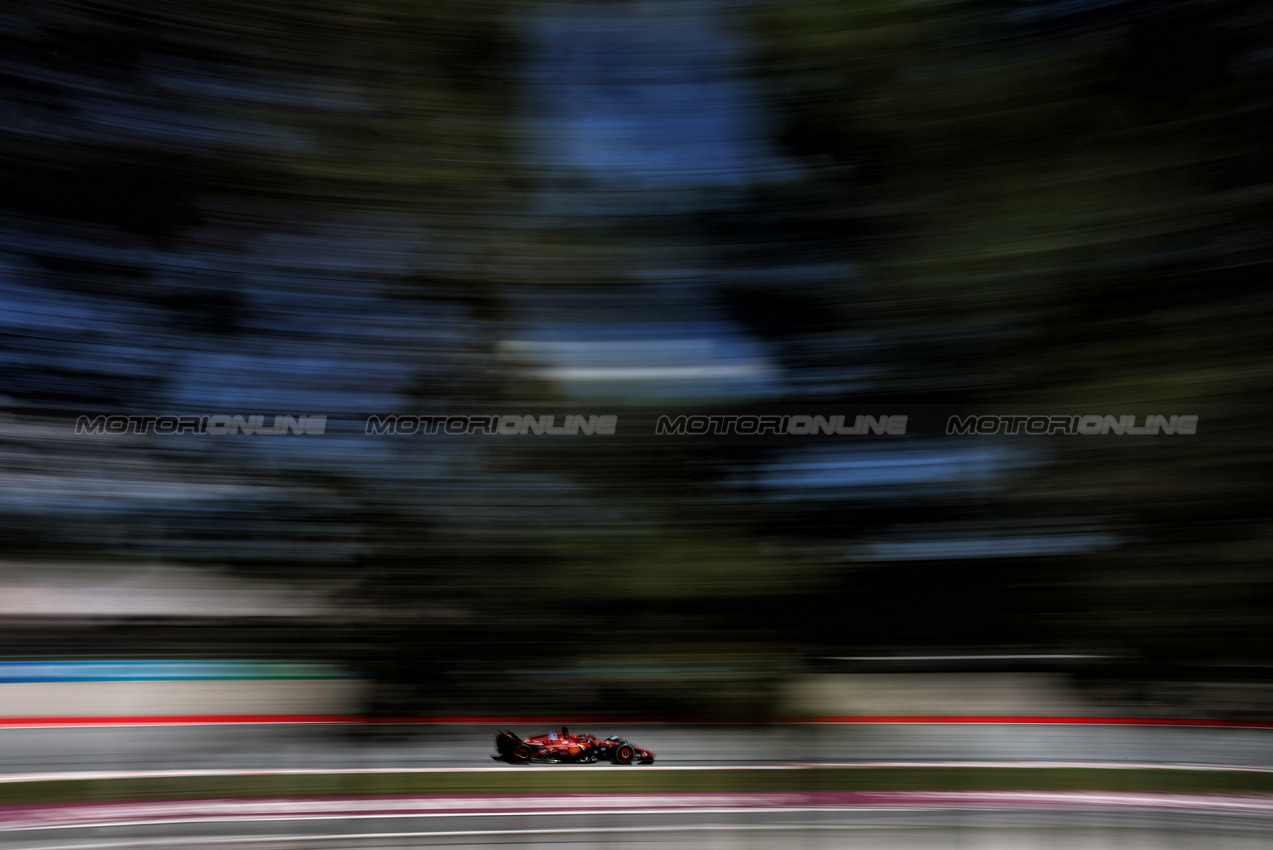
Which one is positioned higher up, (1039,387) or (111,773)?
(1039,387)

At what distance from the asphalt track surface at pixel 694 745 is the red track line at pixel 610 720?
17mm

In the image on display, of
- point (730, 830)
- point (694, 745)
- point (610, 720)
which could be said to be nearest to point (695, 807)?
point (730, 830)

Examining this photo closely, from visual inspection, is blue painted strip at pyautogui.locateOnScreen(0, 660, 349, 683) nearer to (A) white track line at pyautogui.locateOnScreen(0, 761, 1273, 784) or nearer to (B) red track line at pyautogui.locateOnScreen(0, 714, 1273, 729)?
(B) red track line at pyautogui.locateOnScreen(0, 714, 1273, 729)

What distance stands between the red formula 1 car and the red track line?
0.26 feet

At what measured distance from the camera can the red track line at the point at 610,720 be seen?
1701 millimetres

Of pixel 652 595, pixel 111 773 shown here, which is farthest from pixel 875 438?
pixel 111 773

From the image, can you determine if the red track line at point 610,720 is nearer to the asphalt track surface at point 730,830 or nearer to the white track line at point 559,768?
the white track line at point 559,768

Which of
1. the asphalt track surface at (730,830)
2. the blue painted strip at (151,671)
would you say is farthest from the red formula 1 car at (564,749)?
the blue painted strip at (151,671)

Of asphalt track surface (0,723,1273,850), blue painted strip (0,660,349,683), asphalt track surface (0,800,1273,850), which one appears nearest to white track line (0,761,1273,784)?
asphalt track surface (0,723,1273,850)

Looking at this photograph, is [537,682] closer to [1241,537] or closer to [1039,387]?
[1039,387]

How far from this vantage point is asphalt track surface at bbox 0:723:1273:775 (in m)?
1.73

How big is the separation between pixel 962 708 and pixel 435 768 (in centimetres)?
136

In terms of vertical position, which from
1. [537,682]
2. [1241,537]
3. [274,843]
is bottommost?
[274,843]

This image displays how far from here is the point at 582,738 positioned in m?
1.84
